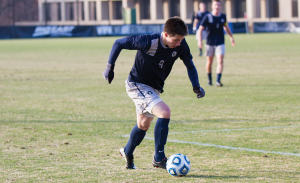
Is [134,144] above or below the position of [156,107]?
below

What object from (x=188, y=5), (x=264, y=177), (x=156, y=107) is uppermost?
(x=188, y=5)

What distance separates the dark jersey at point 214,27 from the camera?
11891 millimetres

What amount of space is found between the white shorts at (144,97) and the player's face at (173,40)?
0.54m

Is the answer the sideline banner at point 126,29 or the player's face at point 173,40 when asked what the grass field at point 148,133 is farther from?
the sideline banner at point 126,29

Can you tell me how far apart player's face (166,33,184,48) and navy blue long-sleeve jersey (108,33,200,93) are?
104mm

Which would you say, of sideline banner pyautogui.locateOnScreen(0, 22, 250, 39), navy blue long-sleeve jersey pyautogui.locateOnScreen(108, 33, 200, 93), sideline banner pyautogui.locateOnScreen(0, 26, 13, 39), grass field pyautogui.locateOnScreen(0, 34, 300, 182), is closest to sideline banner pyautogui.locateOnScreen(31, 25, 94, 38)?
sideline banner pyautogui.locateOnScreen(0, 22, 250, 39)

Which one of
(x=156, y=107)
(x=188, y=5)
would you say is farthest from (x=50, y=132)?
(x=188, y=5)

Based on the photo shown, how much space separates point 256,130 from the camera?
6.92m

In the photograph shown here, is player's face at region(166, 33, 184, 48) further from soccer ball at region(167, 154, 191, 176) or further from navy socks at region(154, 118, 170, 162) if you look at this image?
soccer ball at region(167, 154, 191, 176)

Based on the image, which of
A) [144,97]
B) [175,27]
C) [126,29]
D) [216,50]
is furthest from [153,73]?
[126,29]

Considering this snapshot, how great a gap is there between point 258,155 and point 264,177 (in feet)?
2.91

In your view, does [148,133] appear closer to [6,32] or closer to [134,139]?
[134,139]

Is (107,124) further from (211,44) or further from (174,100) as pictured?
(211,44)

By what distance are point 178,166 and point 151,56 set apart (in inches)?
46.9
